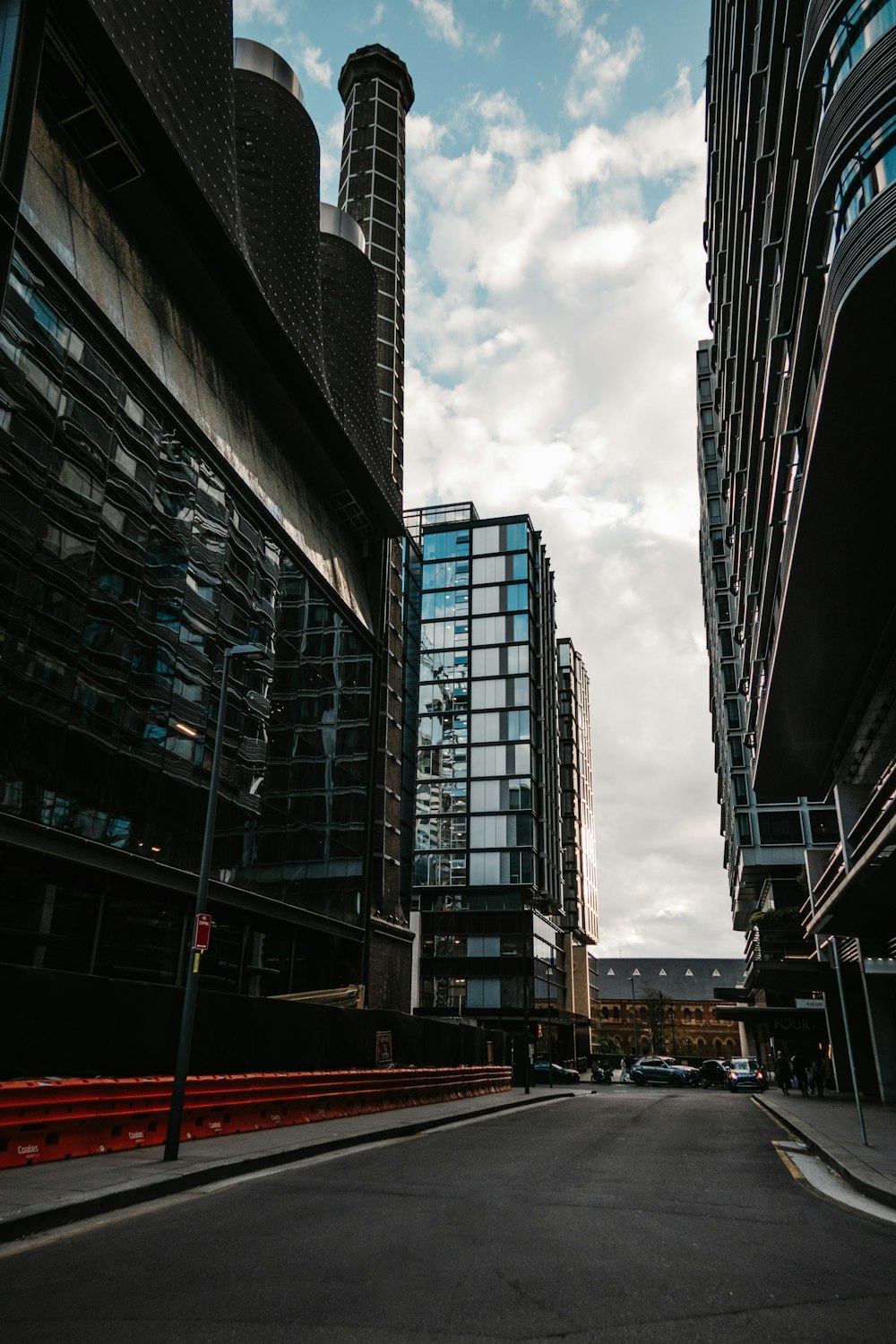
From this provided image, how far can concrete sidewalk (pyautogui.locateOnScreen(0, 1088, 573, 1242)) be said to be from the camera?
809 cm

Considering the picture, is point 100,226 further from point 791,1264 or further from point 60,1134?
point 791,1264

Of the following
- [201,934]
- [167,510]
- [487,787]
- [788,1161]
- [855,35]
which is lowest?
[788,1161]

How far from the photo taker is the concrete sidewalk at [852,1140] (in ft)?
35.9

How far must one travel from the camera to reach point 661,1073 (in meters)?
58.4

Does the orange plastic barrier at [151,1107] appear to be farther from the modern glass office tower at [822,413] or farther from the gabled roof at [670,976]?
the gabled roof at [670,976]

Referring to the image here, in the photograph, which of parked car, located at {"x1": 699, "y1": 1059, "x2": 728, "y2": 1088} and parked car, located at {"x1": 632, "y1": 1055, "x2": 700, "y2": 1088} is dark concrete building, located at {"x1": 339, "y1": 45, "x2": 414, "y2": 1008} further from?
parked car, located at {"x1": 699, "y1": 1059, "x2": 728, "y2": 1088}

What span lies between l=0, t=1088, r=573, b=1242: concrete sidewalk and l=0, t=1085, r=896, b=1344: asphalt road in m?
0.40

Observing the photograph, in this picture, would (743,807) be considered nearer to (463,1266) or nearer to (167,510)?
(167,510)

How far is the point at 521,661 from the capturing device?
263ft

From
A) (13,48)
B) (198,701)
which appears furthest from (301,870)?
(13,48)

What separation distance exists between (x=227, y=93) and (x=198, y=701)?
18.7 meters

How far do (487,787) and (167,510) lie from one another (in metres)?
53.6

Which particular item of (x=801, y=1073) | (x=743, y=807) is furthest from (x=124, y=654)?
(x=743, y=807)

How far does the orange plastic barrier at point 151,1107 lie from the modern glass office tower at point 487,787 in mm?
49699
